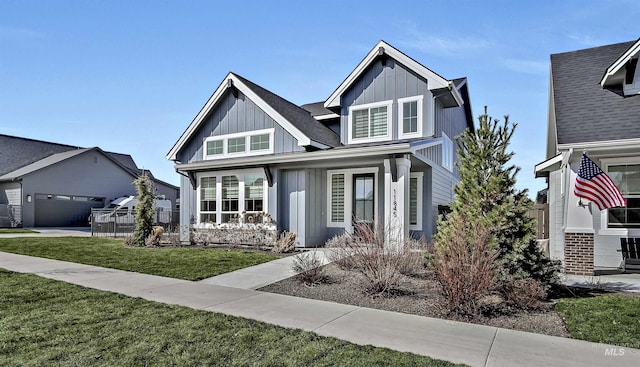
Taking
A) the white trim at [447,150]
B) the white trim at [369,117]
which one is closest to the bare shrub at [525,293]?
the white trim at [369,117]

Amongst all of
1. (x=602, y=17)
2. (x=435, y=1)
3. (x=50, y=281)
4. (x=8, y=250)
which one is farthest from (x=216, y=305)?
(x=602, y=17)

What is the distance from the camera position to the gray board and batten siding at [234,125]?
1404 cm

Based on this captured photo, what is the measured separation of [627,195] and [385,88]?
800cm

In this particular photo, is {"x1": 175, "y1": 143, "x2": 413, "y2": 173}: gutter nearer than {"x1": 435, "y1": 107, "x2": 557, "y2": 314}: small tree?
No

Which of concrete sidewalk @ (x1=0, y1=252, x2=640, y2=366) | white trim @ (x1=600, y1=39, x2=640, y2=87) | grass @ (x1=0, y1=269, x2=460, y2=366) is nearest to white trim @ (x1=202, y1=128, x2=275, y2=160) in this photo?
concrete sidewalk @ (x1=0, y1=252, x2=640, y2=366)

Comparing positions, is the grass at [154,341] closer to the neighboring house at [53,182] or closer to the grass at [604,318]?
the grass at [604,318]

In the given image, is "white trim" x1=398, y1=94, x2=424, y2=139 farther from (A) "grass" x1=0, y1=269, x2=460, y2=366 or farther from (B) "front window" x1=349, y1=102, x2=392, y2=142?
(A) "grass" x1=0, y1=269, x2=460, y2=366

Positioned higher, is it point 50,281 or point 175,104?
point 175,104

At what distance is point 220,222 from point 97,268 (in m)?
5.45

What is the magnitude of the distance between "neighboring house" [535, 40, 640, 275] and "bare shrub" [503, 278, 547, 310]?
138 inches

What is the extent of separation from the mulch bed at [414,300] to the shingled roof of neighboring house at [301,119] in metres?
7.02

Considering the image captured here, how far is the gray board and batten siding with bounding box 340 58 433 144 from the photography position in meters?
13.1

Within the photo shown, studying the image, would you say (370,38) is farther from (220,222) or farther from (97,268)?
(97,268)

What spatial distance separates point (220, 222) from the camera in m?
14.4
